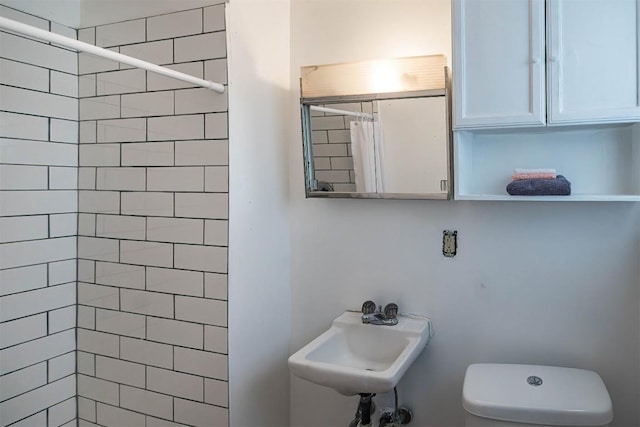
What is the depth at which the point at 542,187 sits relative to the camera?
173 cm

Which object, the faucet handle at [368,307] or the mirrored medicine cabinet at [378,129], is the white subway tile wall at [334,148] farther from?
the faucet handle at [368,307]

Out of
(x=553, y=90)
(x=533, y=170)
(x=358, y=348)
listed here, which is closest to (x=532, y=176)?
(x=533, y=170)

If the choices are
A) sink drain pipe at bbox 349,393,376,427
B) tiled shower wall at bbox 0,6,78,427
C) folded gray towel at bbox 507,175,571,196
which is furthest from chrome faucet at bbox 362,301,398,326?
tiled shower wall at bbox 0,6,78,427

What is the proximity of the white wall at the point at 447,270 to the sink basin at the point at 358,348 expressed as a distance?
135 mm

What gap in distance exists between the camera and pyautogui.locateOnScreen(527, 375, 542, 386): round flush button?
1735mm

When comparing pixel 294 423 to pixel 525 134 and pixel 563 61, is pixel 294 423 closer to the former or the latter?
pixel 525 134

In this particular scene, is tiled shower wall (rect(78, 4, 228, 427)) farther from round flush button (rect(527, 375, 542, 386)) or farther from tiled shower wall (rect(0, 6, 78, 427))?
round flush button (rect(527, 375, 542, 386))

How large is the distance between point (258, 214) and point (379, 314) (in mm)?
613

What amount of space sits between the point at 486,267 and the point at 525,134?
0.51m

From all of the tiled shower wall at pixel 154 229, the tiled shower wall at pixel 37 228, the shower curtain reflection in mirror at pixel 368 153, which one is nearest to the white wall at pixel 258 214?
the tiled shower wall at pixel 154 229

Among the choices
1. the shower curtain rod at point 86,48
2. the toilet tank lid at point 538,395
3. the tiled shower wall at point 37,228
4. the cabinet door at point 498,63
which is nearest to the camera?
the shower curtain rod at point 86,48

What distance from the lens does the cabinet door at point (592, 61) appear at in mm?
1606

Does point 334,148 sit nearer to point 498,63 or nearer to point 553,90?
point 498,63

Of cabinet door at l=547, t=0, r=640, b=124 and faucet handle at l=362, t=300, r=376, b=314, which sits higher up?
cabinet door at l=547, t=0, r=640, b=124
